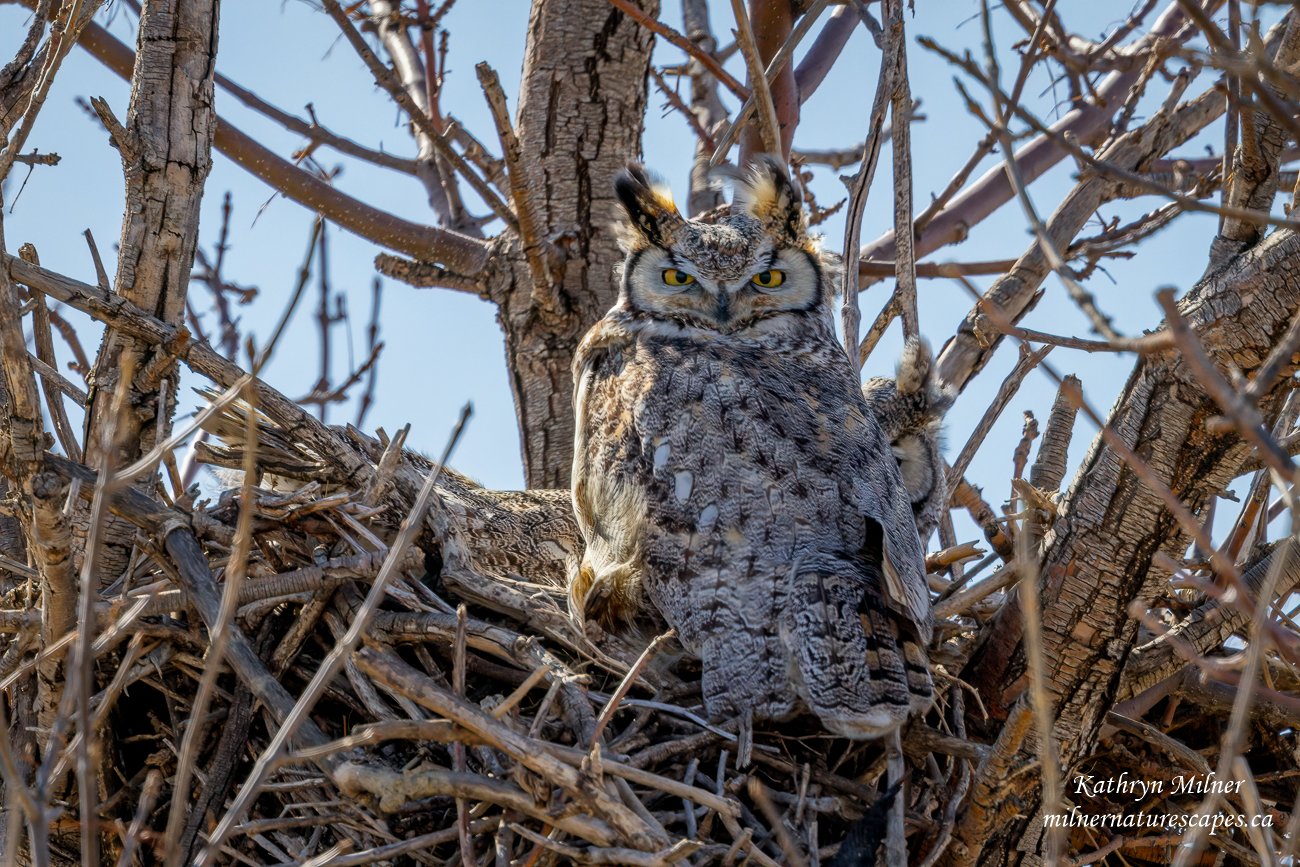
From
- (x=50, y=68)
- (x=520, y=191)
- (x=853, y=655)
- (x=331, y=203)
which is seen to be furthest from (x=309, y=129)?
(x=853, y=655)

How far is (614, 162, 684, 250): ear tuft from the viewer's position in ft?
11.3

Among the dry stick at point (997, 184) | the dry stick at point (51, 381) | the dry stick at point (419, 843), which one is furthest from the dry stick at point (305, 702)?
the dry stick at point (997, 184)

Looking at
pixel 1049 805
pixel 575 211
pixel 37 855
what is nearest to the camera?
pixel 37 855

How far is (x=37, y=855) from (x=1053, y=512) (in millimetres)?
1956

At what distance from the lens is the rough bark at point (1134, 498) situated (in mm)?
2156

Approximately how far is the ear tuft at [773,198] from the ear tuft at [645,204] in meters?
0.22

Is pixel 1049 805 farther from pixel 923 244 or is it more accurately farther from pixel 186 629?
pixel 923 244

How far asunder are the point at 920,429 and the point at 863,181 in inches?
28.4

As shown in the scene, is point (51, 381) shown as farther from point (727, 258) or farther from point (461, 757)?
point (727, 258)

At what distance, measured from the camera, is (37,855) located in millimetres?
1275

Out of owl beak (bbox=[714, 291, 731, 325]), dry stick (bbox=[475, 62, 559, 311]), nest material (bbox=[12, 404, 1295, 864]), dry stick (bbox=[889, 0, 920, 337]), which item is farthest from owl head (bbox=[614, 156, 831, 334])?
nest material (bbox=[12, 404, 1295, 864])

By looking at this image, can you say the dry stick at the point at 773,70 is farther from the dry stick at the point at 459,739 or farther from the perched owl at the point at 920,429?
the dry stick at the point at 459,739

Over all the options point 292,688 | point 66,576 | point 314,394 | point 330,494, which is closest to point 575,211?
point 314,394

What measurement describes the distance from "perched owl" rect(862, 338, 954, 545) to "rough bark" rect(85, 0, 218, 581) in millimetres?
1736
